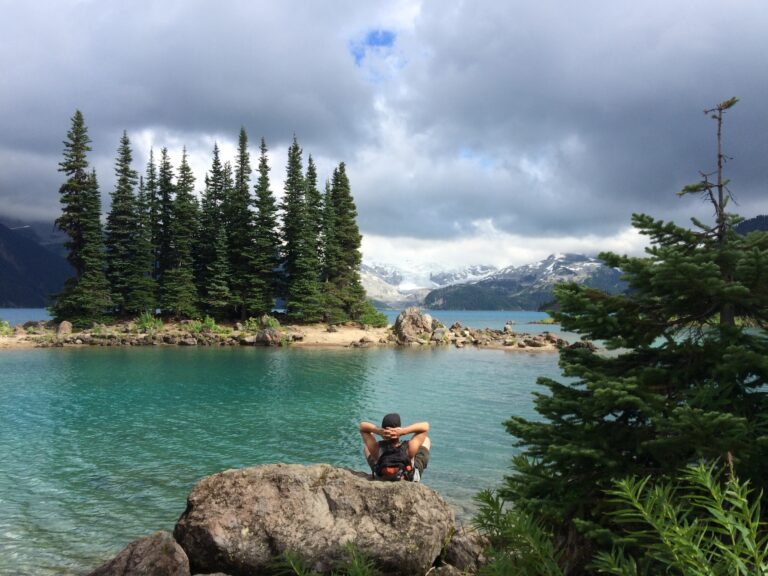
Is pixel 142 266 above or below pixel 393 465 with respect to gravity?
above

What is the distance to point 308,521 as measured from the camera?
7777 mm

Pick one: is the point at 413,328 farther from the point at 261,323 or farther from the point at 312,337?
the point at 261,323

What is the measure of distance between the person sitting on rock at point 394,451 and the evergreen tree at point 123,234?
5944cm

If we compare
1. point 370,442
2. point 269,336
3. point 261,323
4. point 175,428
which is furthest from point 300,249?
point 370,442

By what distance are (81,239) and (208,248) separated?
14962 mm

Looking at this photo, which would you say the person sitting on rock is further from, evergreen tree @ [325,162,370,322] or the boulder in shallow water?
Answer: the boulder in shallow water

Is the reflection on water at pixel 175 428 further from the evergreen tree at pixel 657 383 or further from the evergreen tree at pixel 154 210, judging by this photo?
the evergreen tree at pixel 154 210

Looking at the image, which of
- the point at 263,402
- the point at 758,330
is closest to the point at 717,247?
the point at 758,330

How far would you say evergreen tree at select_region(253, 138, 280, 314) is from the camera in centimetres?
6178

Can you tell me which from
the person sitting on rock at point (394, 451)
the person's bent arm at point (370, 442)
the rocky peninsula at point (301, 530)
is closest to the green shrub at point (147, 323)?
the person's bent arm at point (370, 442)

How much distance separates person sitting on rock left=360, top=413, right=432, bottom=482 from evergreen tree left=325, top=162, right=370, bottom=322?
2029 inches

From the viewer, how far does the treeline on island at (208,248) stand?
59156mm

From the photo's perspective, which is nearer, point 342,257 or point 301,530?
point 301,530

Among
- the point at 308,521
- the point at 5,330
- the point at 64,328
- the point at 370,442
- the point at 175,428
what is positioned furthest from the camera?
the point at 64,328
